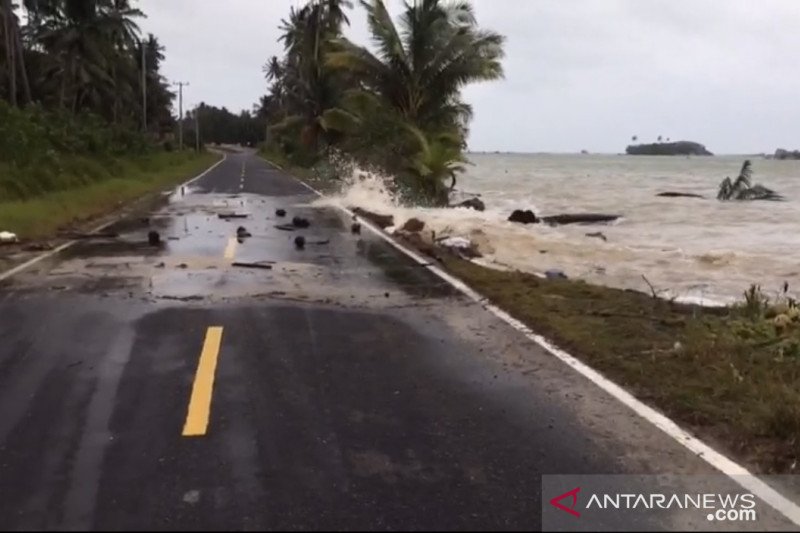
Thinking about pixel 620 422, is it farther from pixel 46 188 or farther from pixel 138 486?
pixel 46 188

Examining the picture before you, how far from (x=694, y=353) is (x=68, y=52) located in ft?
150

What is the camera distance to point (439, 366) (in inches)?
247

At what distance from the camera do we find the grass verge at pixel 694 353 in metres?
4.91

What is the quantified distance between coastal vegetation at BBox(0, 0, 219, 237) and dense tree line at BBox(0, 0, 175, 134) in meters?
0.07

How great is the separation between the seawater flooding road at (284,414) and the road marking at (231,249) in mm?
2452

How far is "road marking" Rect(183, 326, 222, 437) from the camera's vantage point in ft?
15.7

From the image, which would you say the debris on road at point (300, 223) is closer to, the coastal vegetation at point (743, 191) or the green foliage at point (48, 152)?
the green foliage at point (48, 152)

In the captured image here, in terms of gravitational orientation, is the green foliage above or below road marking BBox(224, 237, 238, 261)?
above

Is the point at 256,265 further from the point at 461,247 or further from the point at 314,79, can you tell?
the point at 314,79

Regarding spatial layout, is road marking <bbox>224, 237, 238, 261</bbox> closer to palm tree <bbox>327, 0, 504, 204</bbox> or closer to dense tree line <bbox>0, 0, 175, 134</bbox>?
palm tree <bbox>327, 0, 504, 204</bbox>

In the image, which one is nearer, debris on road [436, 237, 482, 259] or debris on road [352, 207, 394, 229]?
debris on road [436, 237, 482, 259]

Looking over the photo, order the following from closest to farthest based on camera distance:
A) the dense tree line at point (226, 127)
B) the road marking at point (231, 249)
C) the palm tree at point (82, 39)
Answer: the road marking at point (231, 249) < the palm tree at point (82, 39) < the dense tree line at point (226, 127)

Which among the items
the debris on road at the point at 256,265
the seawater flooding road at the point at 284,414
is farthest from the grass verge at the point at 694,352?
the debris on road at the point at 256,265

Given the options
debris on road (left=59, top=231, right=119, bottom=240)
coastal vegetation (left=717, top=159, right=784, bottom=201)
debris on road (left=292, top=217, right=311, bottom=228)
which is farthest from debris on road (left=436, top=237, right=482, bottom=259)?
coastal vegetation (left=717, top=159, right=784, bottom=201)
